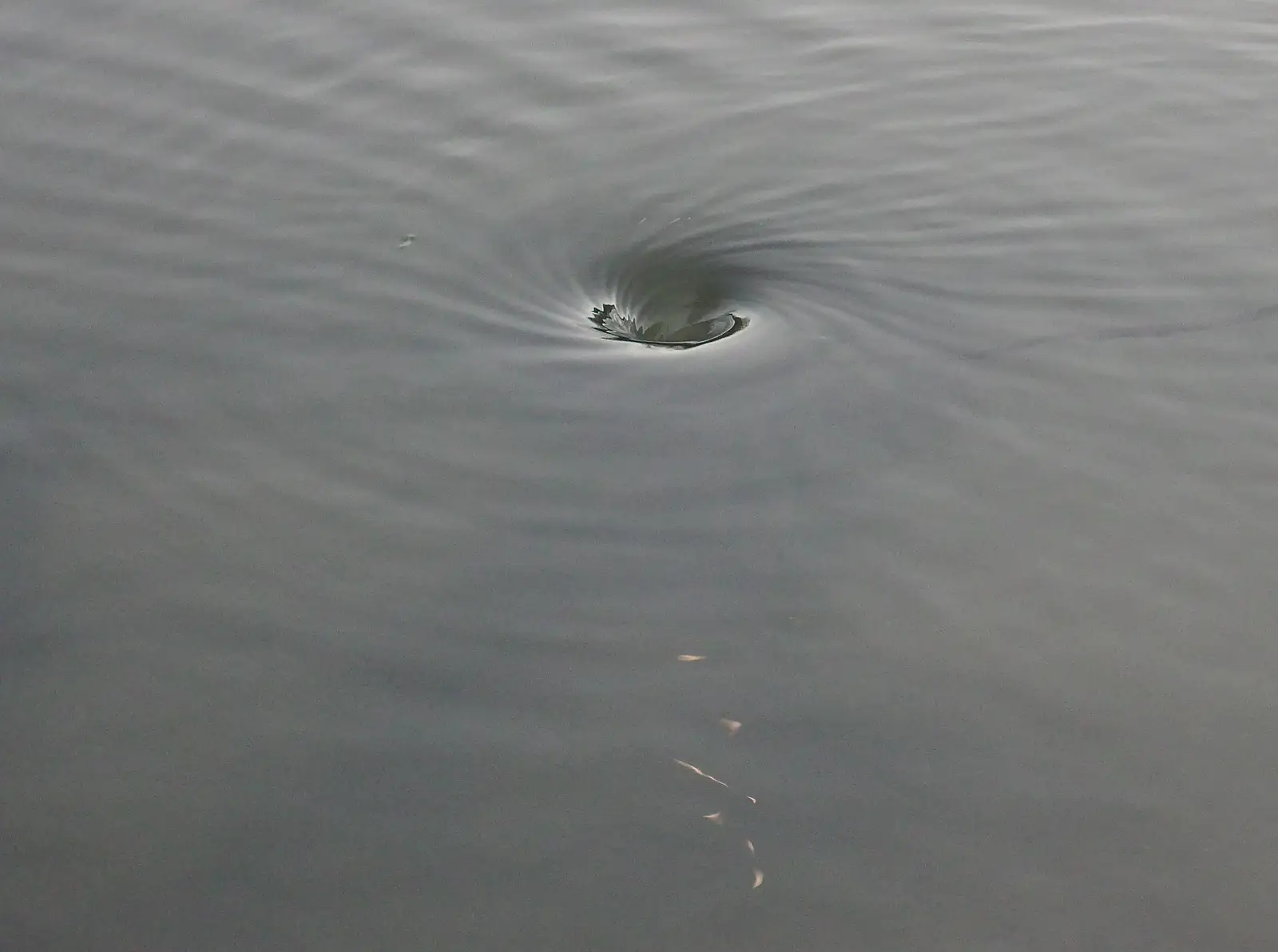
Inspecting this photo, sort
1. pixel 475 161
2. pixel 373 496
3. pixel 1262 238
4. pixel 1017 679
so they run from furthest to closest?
pixel 475 161, pixel 1262 238, pixel 373 496, pixel 1017 679

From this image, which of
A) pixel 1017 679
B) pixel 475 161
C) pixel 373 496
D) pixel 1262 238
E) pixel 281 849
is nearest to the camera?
pixel 281 849

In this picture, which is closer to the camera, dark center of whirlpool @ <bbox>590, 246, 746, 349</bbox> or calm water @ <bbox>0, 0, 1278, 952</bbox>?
calm water @ <bbox>0, 0, 1278, 952</bbox>

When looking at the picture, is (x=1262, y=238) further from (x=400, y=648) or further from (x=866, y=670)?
(x=400, y=648)

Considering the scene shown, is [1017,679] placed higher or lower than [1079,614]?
lower

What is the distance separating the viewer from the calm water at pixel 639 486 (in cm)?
261

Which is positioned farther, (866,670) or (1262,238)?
(1262,238)

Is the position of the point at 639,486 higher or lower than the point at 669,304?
lower

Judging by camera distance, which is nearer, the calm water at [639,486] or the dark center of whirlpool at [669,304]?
the calm water at [639,486]

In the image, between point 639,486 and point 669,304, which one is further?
point 669,304

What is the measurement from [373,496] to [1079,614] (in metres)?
1.73

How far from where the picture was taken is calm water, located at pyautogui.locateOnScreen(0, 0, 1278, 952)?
261 centimetres

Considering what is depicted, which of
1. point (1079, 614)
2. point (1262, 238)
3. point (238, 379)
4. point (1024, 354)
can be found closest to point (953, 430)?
point (1024, 354)

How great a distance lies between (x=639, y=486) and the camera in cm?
344

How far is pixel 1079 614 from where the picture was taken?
3064 mm
